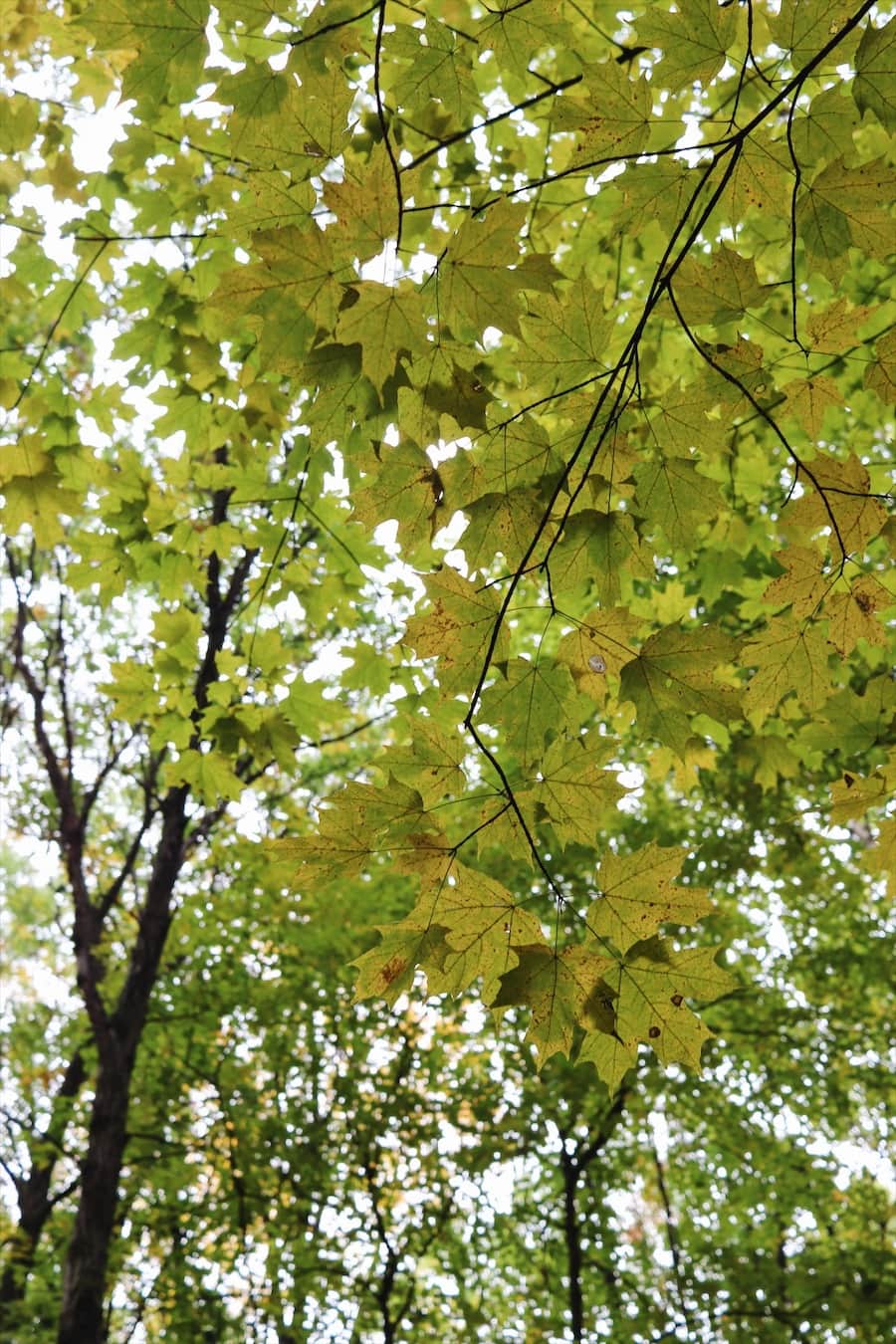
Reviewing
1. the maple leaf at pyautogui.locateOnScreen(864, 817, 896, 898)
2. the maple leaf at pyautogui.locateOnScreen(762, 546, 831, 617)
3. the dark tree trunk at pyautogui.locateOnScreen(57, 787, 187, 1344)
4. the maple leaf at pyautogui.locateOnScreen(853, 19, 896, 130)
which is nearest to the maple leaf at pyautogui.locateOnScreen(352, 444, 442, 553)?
the maple leaf at pyautogui.locateOnScreen(762, 546, 831, 617)

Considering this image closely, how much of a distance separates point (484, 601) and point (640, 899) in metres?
0.59

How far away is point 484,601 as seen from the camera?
1.70m

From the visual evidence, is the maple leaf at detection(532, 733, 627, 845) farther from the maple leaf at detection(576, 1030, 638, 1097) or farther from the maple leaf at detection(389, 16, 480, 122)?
the maple leaf at detection(389, 16, 480, 122)

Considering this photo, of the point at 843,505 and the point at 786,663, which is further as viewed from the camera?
the point at 786,663

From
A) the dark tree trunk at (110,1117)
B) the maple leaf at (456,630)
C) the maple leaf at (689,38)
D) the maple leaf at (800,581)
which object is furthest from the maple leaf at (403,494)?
the dark tree trunk at (110,1117)

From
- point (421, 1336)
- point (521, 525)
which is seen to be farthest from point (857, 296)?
point (421, 1336)

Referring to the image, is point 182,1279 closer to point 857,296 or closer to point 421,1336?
point 421,1336

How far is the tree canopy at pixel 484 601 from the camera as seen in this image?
1.56 metres

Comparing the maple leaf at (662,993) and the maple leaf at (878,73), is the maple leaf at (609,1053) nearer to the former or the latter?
the maple leaf at (662,993)

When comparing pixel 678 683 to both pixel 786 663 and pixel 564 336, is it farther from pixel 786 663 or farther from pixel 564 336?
pixel 564 336

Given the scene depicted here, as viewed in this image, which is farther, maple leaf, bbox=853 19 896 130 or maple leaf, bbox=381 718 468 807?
maple leaf, bbox=381 718 468 807

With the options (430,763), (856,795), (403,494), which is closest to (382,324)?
(403,494)

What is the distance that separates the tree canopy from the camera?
5.13 ft

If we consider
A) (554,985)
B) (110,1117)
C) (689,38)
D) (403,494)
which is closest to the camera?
(554,985)
